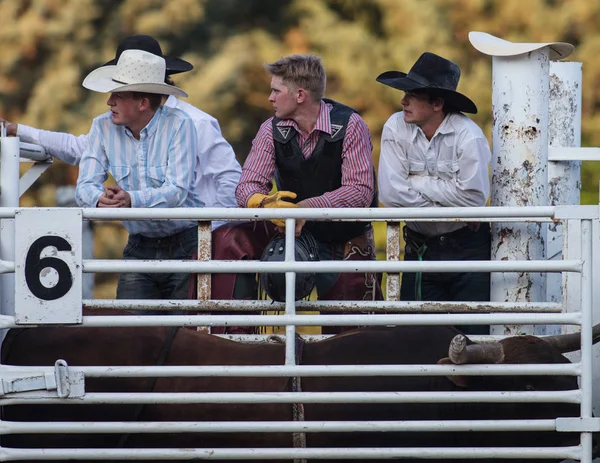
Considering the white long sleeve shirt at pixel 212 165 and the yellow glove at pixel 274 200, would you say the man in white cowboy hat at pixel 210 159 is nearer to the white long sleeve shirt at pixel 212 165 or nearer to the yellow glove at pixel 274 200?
the white long sleeve shirt at pixel 212 165

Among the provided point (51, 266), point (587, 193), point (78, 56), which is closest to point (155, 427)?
point (51, 266)

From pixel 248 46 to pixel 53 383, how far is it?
8.84m

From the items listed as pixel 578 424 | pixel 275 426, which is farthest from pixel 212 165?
pixel 578 424

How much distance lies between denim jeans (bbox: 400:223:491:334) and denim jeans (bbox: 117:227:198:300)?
104 cm

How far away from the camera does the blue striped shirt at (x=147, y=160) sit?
4.73 meters

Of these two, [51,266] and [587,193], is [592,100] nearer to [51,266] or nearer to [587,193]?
[587,193]

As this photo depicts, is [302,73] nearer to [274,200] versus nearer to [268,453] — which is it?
[274,200]

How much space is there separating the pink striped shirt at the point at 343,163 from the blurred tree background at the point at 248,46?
6135 millimetres

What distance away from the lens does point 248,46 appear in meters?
12.0

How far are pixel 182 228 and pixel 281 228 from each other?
82cm

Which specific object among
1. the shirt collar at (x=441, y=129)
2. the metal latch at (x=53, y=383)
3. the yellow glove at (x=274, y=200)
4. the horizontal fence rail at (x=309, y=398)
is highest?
the shirt collar at (x=441, y=129)

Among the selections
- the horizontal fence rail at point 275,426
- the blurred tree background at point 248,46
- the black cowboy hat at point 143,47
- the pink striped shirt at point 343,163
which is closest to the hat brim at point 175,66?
the black cowboy hat at point 143,47

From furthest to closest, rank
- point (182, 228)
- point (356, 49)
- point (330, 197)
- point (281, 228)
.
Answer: point (356, 49), point (182, 228), point (330, 197), point (281, 228)

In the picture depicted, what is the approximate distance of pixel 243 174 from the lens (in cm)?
470
